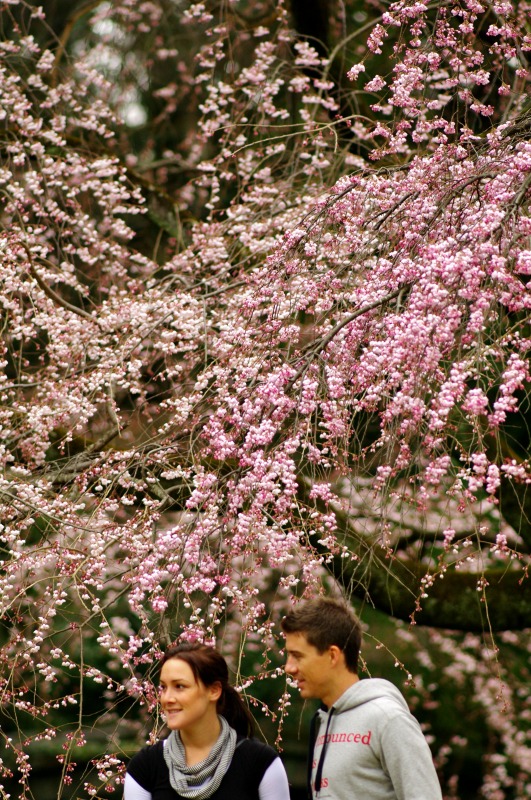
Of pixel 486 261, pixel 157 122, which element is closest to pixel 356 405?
pixel 486 261

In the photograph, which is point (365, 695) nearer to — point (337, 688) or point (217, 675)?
point (337, 688)

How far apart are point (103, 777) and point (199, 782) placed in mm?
1223

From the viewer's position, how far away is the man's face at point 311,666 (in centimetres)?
219

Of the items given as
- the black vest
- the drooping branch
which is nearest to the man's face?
the black vest

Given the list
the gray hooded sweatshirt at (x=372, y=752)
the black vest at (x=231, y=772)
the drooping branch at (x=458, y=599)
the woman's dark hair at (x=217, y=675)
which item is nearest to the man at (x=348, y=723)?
the gray hooded sweatshirt at (x=372, y=752)

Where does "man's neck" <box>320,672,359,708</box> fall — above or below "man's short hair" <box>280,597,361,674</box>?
below

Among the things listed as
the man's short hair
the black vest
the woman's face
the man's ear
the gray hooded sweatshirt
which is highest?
the man's short hair

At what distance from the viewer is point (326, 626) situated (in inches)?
86.8

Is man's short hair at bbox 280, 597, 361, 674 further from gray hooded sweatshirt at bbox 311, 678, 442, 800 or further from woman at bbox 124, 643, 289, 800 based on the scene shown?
woman at bbox 124, 643, 289, 800

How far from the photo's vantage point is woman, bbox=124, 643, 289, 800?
223 centimetres

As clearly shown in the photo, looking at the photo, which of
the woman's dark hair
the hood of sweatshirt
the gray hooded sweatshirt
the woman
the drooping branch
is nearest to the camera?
the gray hooded sweatshirt

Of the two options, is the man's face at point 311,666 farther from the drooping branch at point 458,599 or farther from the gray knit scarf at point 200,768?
the drooping branch at point 458,599

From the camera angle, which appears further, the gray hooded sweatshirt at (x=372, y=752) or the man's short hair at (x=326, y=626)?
the man's short hair at (x=326, y=626)

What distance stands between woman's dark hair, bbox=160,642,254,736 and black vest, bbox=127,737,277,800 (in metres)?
0.08
